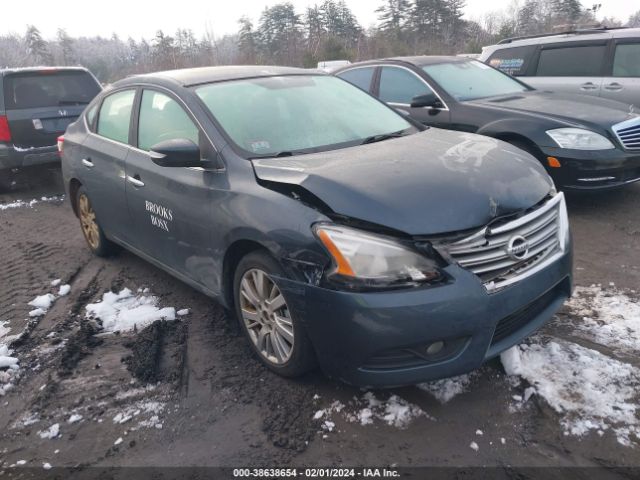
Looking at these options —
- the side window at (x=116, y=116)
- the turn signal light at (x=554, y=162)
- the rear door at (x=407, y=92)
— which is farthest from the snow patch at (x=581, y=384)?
the rear door at (x=407, y=92)

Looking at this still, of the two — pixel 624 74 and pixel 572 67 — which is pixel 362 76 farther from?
pixel 624 74

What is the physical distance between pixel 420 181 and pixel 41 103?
24.1 feet

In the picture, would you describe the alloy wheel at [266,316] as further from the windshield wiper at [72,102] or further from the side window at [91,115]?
the windshield wiper at [72,102]

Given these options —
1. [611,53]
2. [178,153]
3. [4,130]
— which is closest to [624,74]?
[611,53]

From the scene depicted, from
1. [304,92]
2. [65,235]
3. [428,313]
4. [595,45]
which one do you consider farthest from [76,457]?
[595,45]

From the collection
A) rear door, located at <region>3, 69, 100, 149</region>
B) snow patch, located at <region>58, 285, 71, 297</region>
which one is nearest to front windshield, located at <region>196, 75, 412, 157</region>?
snow patch, located at <region>58, 285, 71, 297</region>

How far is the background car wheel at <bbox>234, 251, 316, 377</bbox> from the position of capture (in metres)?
2.70

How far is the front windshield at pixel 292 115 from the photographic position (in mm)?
3264

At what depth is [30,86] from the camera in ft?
25.9

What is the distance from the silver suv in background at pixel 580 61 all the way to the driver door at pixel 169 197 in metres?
6.45

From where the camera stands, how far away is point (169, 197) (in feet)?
11.4

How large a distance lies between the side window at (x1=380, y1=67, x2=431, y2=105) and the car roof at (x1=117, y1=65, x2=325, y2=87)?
231 centimetres

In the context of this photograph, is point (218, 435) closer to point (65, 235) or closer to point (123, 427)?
point (123, 427)

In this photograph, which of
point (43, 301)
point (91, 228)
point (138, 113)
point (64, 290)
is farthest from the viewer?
point (91, 228)
